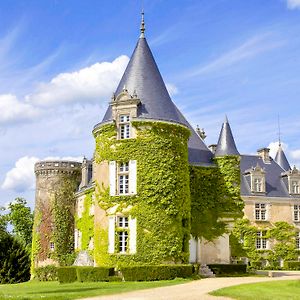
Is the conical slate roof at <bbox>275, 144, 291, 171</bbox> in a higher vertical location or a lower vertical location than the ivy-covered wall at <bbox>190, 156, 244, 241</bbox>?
higher

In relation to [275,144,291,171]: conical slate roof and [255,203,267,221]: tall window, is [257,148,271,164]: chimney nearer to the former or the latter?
[275,144,291,171]: conical slate roof

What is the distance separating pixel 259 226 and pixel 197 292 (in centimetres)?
3189

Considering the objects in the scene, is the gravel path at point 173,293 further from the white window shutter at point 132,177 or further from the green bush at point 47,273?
the green bush at point 47,273

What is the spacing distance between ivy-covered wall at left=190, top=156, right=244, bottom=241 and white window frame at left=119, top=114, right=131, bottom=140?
582cm

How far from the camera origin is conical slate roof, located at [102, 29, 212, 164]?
33.6 metres

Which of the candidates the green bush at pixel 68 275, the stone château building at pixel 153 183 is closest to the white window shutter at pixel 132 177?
the stone château building at pixel 153 183

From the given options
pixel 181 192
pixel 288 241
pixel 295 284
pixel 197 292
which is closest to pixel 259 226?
pixel 288 241

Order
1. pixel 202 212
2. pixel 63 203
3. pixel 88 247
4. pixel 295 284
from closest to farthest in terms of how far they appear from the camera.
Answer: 1. pixel 295 284
2. pixel 202 212
3. pixel 88 247
4. pixel 63 203

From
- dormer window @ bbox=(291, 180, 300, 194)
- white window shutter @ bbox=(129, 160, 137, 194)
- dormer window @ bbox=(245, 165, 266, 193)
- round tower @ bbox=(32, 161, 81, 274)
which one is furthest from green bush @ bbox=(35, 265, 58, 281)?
dormer window @ bbox=(291, 180, 300, 194)

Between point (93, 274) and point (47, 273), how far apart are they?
1504cm

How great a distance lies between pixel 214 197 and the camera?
3753cm

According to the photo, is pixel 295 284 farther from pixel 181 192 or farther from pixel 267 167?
pixel 267 167

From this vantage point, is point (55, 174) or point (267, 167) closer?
point (55, 174)

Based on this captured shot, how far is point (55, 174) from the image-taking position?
154 ft
